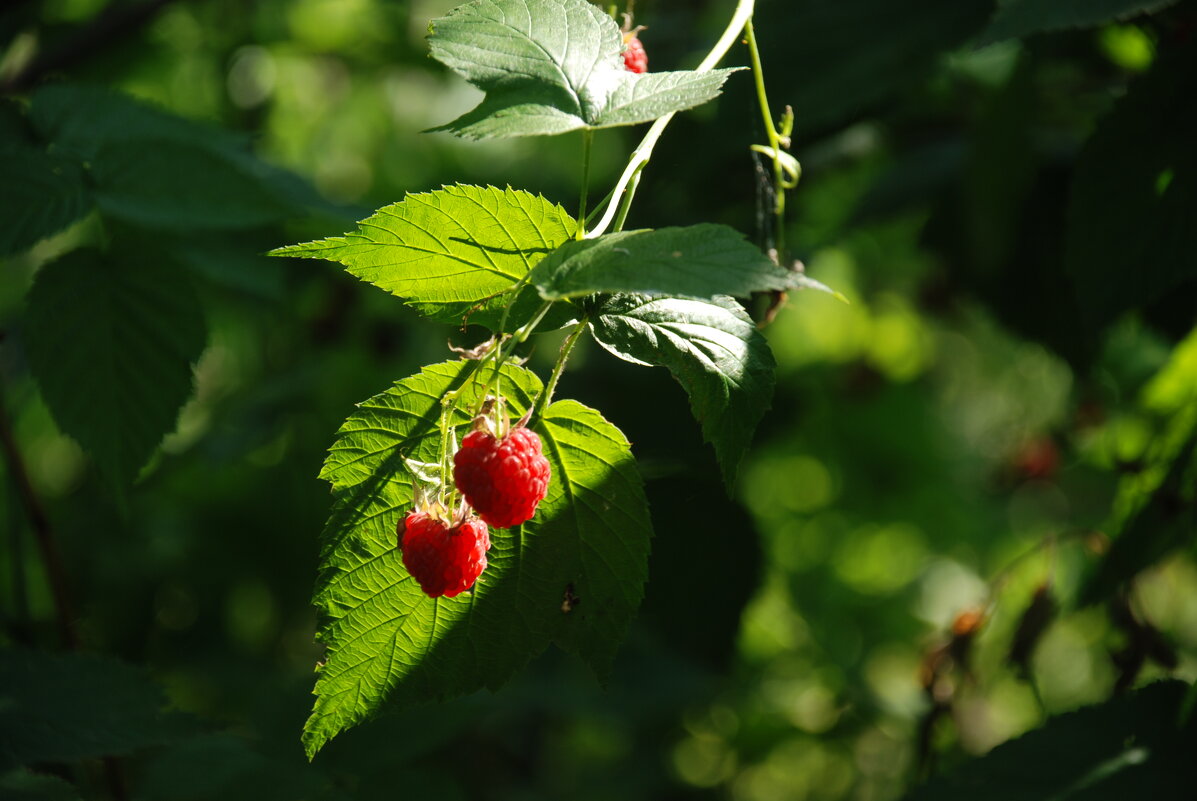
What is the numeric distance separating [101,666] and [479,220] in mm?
634

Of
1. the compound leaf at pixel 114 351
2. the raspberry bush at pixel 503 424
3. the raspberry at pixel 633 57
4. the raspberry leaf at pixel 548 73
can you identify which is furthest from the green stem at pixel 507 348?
the compound leaf at pixel 114 351

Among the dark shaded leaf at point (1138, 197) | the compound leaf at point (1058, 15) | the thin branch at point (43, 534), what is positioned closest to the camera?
the compound leaf at point (1058, 15)

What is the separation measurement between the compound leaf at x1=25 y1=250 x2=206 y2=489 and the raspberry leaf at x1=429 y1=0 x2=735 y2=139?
40 centimetres

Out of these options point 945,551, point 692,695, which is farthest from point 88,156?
point 945,551

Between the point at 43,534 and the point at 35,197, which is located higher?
the point at 35,197

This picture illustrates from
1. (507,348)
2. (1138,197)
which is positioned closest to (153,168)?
(507,348)

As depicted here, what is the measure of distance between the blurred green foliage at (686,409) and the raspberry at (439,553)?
0.35 m

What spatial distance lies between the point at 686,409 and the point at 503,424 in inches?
32.1

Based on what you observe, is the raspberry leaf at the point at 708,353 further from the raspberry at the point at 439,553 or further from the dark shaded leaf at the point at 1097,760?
the dark shaded leaf at the point at 1097,760

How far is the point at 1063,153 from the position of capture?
1333 millimetres

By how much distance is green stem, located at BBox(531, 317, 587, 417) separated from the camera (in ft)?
1.91

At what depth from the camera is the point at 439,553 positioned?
0.57m

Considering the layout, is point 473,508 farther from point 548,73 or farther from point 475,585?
point 548,73

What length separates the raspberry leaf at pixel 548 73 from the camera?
56 cm
